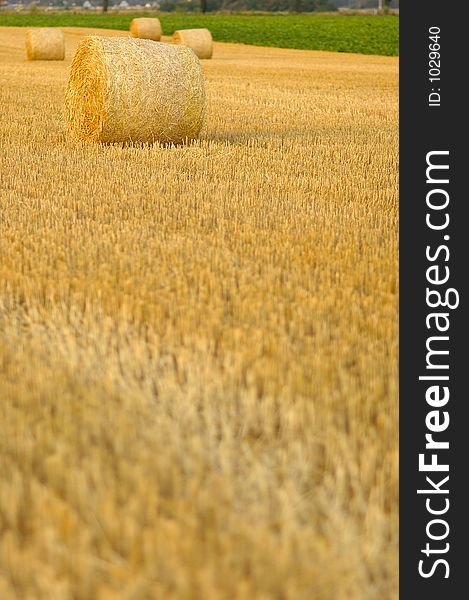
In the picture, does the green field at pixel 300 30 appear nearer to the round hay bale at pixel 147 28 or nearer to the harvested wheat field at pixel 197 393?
the round hay bale at pixel 147 28

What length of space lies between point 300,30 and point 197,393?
1734 inches

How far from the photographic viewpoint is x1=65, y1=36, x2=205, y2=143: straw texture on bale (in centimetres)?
882

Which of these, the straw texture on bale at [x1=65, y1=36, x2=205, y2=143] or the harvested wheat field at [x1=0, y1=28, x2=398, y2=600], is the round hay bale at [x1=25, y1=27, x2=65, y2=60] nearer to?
the straw texture on bale at [x1=65, y1=36, x2=205, y2=143]

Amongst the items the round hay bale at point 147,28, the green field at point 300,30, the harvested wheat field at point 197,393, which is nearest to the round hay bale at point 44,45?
the round hay bale at point 147,28

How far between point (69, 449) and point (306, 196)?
4130mm

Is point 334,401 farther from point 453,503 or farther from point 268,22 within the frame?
point 268,22

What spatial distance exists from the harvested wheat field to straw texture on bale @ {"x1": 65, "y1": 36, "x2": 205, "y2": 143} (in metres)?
2.42

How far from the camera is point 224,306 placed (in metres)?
3.71

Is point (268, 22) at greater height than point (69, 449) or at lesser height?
greater

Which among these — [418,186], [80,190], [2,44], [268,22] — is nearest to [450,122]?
[418,186]

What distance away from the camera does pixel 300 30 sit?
147 feet

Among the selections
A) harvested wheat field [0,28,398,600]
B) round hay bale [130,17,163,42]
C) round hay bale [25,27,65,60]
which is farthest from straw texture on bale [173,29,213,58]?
harvested wheat field [0,28,398,600]

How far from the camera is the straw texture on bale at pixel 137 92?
8820mm

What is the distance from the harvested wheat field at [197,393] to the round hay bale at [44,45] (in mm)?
21046
